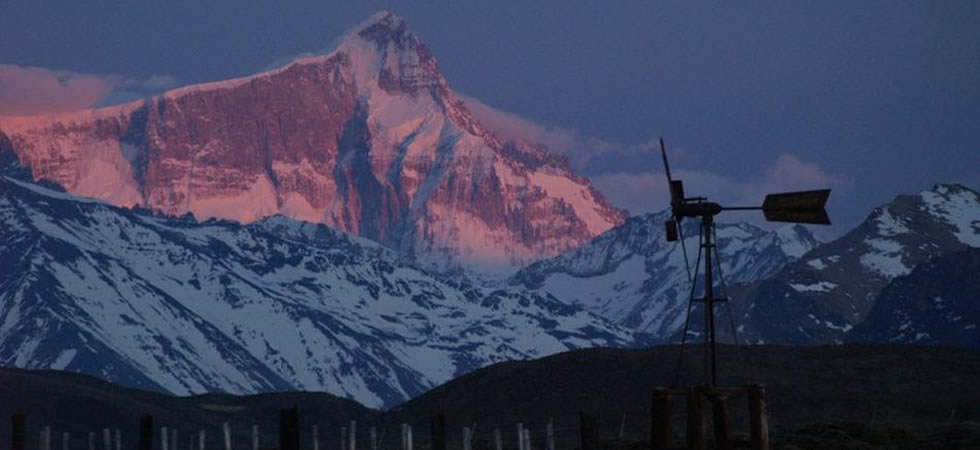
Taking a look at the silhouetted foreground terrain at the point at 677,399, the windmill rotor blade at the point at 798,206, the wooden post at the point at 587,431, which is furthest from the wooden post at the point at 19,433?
the silhouetted foreground terrain at the point at 677,399

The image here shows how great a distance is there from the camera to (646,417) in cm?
14725

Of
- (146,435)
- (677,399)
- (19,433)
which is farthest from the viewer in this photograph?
(677,399)

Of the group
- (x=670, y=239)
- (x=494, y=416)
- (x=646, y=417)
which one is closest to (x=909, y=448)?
(x=670, y=239)

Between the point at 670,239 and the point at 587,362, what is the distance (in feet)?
384

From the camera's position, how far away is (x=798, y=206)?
6191 centimetres

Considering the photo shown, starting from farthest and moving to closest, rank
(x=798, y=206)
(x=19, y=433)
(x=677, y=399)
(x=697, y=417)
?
(x=677, y=399)
(x=19, y=433)
(x=798, y=206)
(x=697, y=417)

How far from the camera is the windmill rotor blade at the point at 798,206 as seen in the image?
61.6 metres

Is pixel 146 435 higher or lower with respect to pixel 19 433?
lower

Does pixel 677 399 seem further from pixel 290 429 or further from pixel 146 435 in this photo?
pixel 290 429

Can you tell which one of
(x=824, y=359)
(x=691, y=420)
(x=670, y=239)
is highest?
(x=824, y=359)

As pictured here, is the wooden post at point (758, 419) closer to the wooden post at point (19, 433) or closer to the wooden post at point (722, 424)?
the wooden post at point (722, 424)

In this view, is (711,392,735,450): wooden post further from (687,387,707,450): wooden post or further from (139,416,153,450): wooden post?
(139,416,153,450): wooden post

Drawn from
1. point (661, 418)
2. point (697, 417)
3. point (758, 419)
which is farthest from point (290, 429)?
point (758, 419)

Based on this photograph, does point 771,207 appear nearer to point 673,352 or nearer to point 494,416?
point 494,416
